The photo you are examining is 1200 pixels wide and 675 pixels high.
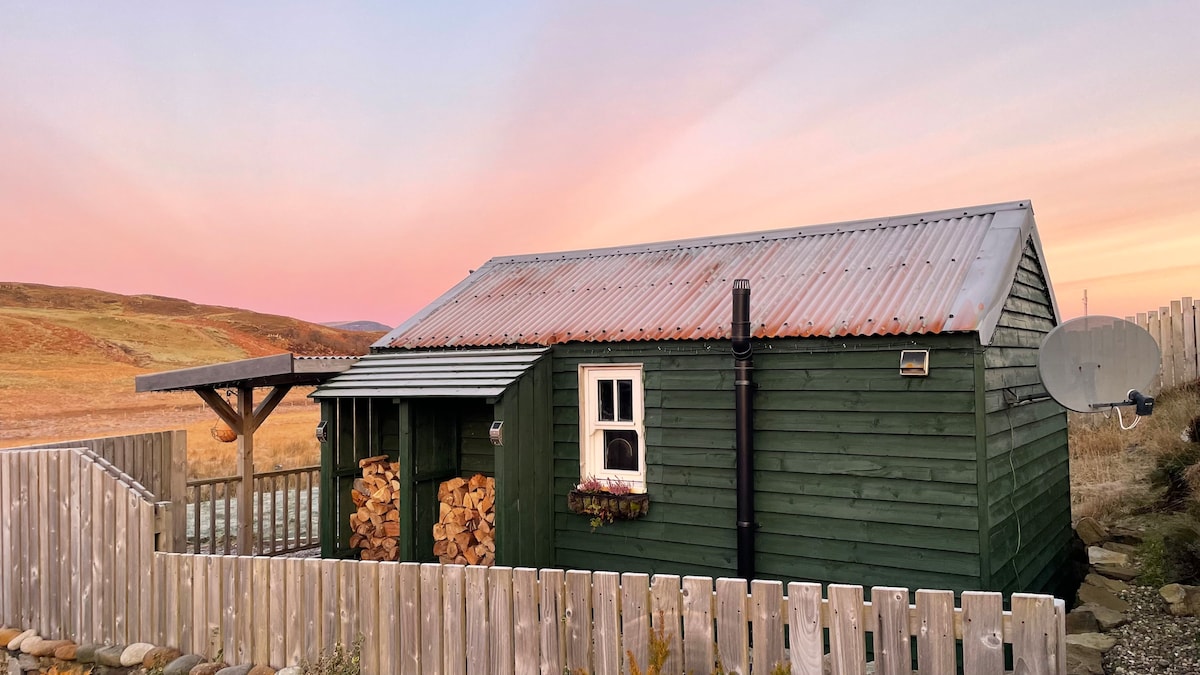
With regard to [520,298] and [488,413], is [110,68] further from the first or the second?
[488,413]

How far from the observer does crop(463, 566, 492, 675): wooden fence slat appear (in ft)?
15.9

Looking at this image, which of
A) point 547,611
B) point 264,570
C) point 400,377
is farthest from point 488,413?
point 547,611

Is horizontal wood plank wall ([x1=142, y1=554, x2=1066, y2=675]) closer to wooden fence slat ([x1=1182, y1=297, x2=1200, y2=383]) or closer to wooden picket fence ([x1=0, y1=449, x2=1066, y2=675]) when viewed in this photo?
wooden picket fence ([x1=0, y1=449, x2=1066, y2=675])

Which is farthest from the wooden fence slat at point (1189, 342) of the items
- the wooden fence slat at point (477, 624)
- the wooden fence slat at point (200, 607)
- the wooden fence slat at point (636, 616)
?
the wooden fence slat at point (200, 607)

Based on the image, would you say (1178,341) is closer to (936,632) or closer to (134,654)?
(936,632)

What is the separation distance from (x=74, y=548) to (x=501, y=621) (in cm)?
509

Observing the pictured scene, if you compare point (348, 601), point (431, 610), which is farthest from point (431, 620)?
point (348, 601)


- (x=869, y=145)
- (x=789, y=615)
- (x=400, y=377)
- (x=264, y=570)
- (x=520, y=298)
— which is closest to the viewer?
(x=789, y=615)

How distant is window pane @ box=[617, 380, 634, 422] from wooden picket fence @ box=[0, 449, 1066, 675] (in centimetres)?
269

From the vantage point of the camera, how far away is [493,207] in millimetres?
15547

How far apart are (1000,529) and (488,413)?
5852mm

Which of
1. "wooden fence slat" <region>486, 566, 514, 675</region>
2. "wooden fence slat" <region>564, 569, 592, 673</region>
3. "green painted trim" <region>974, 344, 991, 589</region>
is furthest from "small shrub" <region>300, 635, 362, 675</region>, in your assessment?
"green painted trim" <region>974, 344, 991, 589</region>

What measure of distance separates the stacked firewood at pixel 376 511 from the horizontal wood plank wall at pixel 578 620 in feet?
10.2

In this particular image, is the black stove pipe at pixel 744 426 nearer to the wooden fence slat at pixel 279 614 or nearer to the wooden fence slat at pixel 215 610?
the wooden fence slat at pixel 279 614
